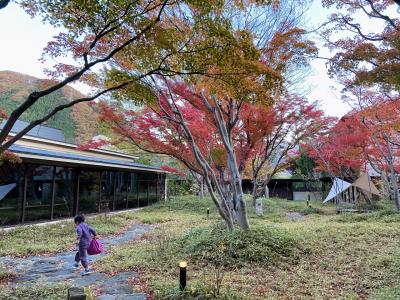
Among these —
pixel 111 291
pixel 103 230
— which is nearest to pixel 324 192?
pixel 103 230

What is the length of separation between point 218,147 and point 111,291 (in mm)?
8569

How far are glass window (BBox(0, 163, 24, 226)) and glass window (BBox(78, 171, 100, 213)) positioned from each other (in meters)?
3.75

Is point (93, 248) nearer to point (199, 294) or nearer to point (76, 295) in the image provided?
point (76, 295)

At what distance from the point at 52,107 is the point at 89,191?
18780 mm

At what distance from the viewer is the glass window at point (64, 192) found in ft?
44.3

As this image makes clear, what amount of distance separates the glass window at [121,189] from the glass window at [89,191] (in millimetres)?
2267

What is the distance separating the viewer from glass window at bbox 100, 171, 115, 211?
57.3ft

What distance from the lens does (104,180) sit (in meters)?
17.8

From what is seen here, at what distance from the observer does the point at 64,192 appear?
14.1 meters

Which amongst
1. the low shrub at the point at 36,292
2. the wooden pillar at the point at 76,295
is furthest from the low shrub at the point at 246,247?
the wooden pillar at the point at 76,295

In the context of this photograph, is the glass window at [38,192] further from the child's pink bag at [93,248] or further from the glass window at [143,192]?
the glass window at [143,192]

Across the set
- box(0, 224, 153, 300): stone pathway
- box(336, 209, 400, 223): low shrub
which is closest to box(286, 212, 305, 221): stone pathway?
box(336, 209, 400, 223): low shrub

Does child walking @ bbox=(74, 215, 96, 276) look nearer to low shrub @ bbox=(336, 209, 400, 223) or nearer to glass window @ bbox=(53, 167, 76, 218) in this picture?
→ glass window @ bbox=(53, 167, 76, 218)

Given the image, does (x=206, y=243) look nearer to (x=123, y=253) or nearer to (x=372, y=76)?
(x=123, y=253)
